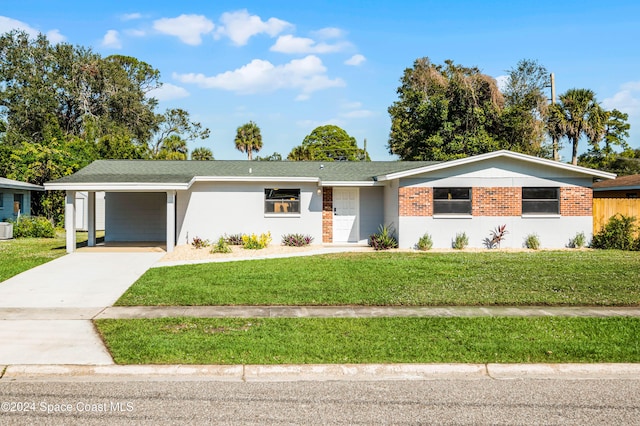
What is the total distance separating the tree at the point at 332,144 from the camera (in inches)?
2721

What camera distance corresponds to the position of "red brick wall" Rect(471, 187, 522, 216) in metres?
18.7

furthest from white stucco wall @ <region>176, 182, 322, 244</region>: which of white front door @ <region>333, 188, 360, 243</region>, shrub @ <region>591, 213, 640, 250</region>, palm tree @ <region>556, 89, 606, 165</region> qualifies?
palm tree @ <region>556, 89, 606, 165</region>

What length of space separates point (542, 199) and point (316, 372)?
49.5 feet

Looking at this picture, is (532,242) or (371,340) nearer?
(371,340)

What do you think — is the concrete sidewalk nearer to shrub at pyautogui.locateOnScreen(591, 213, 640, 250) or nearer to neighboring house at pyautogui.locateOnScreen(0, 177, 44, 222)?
shrub at pyautogui.locateOnScreen(591, 213, 640, 250)

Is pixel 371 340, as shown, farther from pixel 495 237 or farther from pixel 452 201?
pixel 495 237

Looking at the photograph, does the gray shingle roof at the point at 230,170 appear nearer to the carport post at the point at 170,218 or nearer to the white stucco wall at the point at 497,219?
the carport post at the point at 170,218

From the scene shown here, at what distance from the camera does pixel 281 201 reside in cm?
2045

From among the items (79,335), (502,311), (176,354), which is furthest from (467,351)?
(79,335)

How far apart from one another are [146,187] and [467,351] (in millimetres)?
13364

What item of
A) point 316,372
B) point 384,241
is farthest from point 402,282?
point 384,241

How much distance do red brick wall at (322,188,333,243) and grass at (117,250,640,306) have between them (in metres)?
4.61

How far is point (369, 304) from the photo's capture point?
32.0 ft

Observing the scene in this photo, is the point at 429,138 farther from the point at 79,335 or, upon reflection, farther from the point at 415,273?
the point at 79,335
